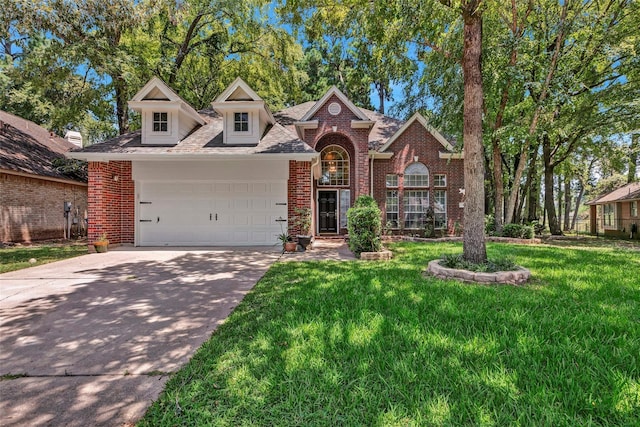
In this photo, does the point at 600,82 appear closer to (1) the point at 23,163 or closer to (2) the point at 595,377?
(2) the point at 595,377

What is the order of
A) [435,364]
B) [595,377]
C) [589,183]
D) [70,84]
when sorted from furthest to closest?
[589,183]
[70,84]
[435,364]
[595,377]

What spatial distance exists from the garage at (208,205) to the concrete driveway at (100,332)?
12.4ft

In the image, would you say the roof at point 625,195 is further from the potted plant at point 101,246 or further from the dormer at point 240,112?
the potted plant at point 101,246

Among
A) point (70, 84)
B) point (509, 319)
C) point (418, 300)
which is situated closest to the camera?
point (509, 319)

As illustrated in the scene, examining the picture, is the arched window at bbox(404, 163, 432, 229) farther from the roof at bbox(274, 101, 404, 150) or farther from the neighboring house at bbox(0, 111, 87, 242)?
the neighboring house at bbox(0, 111, 87, 242)

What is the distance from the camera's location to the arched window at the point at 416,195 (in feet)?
50.6

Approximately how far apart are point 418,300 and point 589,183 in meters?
39.9

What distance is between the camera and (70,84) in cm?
1406

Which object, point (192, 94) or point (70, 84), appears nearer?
point (70, 84)

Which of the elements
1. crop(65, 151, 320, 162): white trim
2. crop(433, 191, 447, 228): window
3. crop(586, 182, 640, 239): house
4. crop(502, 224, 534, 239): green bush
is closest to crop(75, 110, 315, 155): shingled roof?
crop(65, 151, 320, 162): white trim

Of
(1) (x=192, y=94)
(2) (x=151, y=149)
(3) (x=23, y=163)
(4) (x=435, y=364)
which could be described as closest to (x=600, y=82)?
(4) (x=435, y=364)

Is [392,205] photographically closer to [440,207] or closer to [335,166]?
[440,207]

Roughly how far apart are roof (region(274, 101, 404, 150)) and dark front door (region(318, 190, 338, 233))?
3.17m

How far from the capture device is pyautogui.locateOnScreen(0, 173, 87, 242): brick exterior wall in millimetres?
12383
